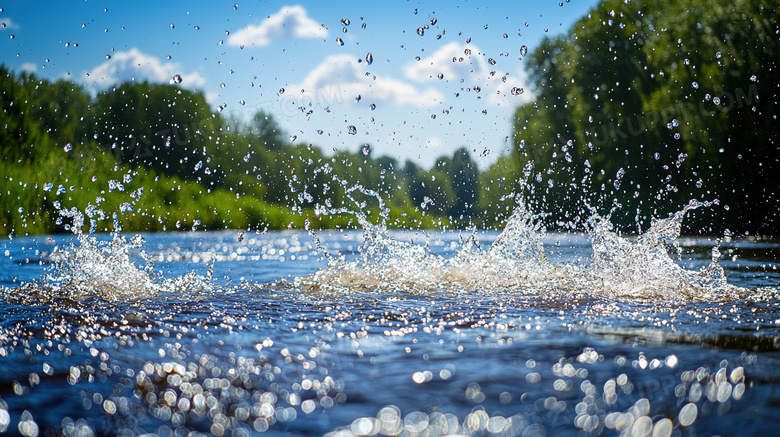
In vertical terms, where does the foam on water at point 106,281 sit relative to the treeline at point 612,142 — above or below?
below

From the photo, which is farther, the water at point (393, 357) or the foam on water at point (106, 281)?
the foam on water at point (106, 281)

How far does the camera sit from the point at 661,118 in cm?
2236

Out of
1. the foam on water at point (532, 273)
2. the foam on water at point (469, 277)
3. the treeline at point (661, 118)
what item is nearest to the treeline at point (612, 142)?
the treeline at point (661, 118)

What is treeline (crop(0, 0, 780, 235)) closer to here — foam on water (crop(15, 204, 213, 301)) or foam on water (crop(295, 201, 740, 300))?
foam on water (crop(295, 201, 740, 300))

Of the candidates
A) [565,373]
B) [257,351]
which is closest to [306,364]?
[257,351]

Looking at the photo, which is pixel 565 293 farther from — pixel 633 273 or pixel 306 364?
pixel 306 364

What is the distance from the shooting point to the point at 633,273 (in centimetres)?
563

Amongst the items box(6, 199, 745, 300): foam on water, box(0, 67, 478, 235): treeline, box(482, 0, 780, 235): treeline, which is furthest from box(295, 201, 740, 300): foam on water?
box(482, 0, 780, 235): treeline

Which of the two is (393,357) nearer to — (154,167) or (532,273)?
(532,273)

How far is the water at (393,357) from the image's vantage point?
2.02 metres

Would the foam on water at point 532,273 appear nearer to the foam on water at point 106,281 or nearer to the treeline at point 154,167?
the treeline at point 154,167

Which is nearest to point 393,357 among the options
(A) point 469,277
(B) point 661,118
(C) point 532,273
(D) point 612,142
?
(A) point 469,277

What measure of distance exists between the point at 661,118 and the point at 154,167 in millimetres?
30821

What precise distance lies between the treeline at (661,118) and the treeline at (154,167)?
820 cm
